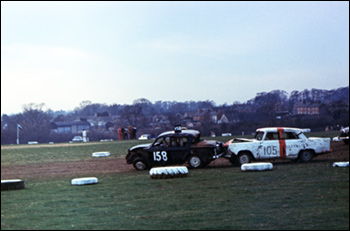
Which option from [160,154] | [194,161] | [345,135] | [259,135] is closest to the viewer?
[194,161]

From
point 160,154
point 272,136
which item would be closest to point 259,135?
point 272,136

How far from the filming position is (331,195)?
1372 centimetres

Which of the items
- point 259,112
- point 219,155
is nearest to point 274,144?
point 219,155

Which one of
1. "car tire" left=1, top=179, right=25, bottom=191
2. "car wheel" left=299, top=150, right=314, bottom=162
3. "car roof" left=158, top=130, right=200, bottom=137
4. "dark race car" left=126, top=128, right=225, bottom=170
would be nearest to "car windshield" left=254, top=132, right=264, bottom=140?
"dark race car" left=126, top=128, right=225, bottom=170

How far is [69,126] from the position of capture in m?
40.3

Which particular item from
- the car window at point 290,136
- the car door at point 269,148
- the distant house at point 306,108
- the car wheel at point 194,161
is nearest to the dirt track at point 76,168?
the car wheel at point 194,161

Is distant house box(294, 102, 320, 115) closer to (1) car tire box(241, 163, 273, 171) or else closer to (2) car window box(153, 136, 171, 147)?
(1) car tire box(241, 163, 273, 171)

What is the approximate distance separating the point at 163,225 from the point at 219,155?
474 inches

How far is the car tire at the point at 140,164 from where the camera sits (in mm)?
23297

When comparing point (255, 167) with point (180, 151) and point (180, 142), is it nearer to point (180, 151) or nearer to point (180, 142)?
point (180, 151)

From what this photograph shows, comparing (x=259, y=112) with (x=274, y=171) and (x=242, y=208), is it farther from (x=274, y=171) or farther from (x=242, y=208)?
(x=242, y=208)

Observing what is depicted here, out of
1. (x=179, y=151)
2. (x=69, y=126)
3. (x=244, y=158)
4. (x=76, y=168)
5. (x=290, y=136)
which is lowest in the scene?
(x=76, y=168)

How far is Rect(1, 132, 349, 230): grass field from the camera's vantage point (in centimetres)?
1107

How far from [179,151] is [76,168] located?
656 cm
